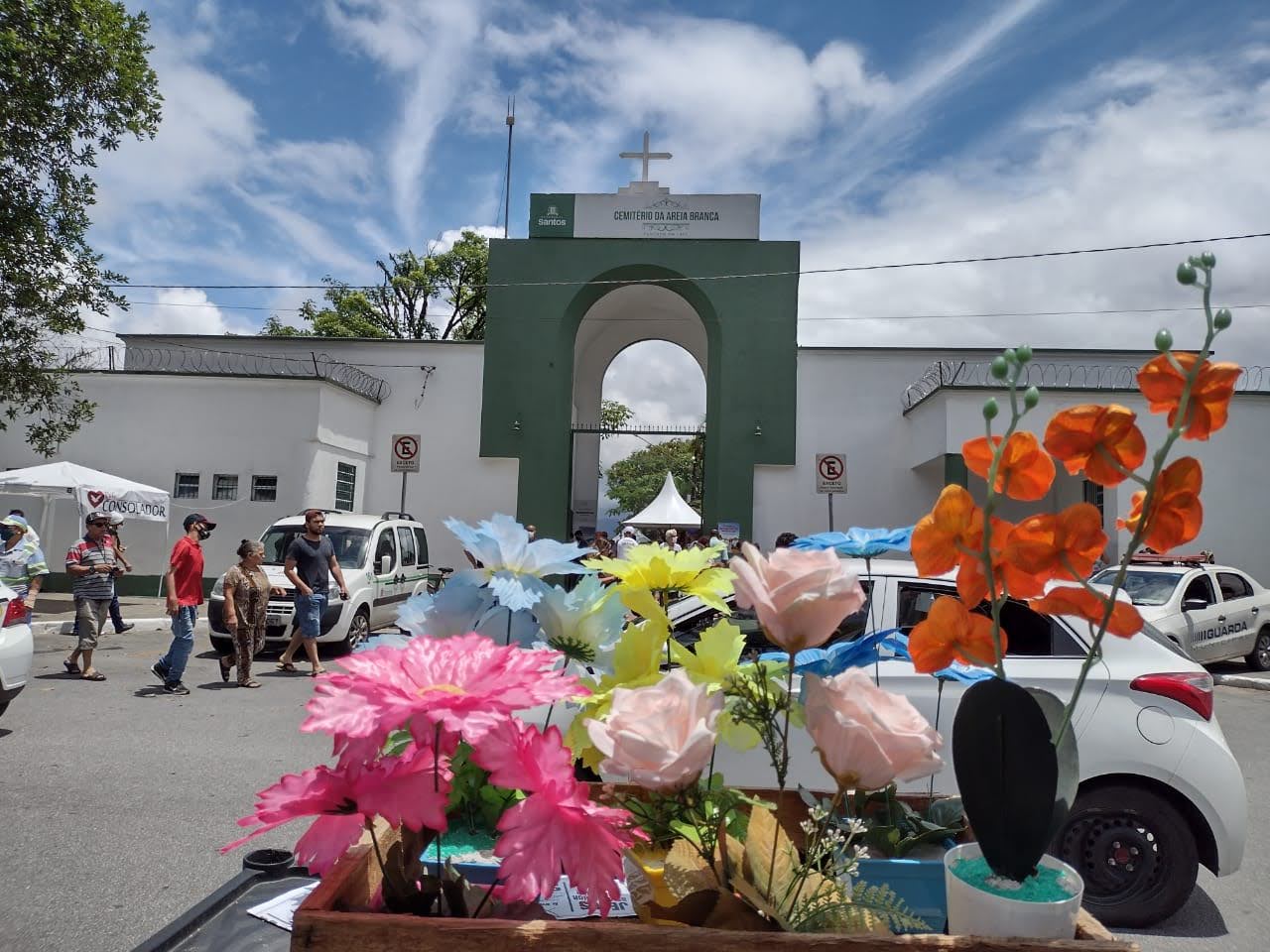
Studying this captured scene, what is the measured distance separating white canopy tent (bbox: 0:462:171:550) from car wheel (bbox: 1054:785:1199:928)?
14.8 meters

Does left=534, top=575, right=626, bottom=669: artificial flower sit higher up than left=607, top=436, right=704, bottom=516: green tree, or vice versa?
left=607, top=436, right=704, bottom=516: green tree

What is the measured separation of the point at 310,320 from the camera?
42.0 metres

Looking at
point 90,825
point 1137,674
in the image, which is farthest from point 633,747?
point 90,825

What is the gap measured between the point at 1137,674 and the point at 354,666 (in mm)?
4182

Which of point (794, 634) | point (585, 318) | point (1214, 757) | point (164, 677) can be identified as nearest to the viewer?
point (794, 634)

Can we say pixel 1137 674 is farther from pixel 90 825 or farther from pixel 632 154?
pixel 632 154

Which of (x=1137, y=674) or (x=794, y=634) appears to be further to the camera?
(x=1137, y=674)

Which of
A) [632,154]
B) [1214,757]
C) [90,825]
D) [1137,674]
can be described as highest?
[632,154]

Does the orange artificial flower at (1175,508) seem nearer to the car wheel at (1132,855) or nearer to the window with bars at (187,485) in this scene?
the car wheel at (1132,855)

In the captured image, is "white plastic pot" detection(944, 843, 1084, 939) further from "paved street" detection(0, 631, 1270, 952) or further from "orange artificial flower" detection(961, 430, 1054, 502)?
"paved street" detection(0, 631, 1270, 952)

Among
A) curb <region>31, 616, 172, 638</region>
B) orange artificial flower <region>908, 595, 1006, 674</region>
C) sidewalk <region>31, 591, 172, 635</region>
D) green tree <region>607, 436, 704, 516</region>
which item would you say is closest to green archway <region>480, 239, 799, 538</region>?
sidewalk <region>31, 591, 172, 635</region>

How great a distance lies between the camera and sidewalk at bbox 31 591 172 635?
1262 cm

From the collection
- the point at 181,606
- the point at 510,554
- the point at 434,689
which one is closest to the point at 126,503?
the point at 181,606

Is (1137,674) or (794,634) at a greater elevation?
(794,634)
